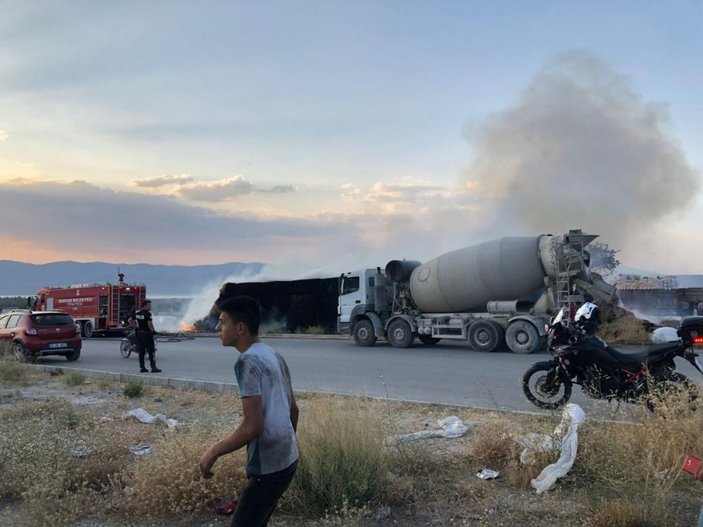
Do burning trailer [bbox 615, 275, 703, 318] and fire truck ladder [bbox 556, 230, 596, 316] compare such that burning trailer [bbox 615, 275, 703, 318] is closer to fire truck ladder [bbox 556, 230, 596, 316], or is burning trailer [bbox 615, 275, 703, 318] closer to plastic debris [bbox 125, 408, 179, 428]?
fire truck ladder [bbox 556, 230, 596, 316]

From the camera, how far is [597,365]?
327 inches

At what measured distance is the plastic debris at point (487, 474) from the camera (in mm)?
5301

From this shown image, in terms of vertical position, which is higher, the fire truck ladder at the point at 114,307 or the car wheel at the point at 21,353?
the fire truck ladder at the point at 114,307

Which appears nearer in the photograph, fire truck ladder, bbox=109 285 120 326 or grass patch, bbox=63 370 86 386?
grass patch, bbox=63 370 86 386

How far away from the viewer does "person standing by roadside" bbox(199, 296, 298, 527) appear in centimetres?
321

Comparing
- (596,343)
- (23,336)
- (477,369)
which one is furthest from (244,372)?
(23,336)

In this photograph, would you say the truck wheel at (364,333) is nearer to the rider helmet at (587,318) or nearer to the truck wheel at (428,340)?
the truck wheel at (428,340)

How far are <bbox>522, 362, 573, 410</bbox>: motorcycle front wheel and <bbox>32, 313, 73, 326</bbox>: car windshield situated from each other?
48.8 ft

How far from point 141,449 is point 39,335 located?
1345cm

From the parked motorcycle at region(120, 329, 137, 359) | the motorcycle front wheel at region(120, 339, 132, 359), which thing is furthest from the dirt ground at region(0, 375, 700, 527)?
the motorcycle front wheel at region(120, 339, 132, 359)

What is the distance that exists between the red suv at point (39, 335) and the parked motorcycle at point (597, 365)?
1464 cm

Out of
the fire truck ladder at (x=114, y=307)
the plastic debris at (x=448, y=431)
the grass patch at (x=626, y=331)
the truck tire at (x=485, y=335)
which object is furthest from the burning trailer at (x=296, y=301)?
the plastic debris at (x=448, y=431)

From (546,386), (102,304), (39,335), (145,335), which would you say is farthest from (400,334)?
(102,304)

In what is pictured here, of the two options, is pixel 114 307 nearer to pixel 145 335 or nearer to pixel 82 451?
pixel 145 335
